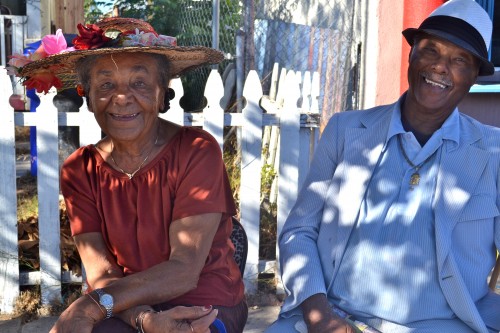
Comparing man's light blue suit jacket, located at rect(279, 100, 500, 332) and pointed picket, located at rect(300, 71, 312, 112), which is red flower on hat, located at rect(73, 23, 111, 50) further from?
pointed picket, located at rect(300, 71, 312, 112)

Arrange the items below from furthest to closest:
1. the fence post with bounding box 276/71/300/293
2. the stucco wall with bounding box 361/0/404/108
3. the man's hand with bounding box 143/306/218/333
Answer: the stucco wall with bounding box 361/0/404/108
the fence post with bounding box 276/71/300/293
the man's hand with bounding box 143/306/218/333

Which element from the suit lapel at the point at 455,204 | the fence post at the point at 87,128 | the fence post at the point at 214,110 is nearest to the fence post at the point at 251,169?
the fence post at the point at 214,110

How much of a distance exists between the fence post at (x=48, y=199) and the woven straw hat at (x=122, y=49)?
1270mm

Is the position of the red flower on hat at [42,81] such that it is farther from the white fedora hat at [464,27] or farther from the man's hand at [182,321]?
the white fedora hat at [464,27]

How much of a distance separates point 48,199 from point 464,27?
262 centimetres

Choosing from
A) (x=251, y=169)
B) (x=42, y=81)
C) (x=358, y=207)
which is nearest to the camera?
(x=358, y=207)

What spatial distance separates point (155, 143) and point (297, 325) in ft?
2.73

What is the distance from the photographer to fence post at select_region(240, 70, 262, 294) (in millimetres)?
4199

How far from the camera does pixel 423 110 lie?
2.53 metres

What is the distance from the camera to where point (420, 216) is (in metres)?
2.43

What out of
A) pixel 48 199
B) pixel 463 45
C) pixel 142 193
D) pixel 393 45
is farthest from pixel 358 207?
pixel 393 45

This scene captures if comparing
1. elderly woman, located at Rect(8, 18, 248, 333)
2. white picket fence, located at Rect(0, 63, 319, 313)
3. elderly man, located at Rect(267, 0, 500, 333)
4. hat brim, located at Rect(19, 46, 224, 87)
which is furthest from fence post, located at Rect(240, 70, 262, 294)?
elderly man, located at Rect(267, 0, 500, 333)

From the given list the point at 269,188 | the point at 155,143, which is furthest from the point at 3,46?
the point at 155,143

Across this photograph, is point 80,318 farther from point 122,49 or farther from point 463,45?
point 463,45
